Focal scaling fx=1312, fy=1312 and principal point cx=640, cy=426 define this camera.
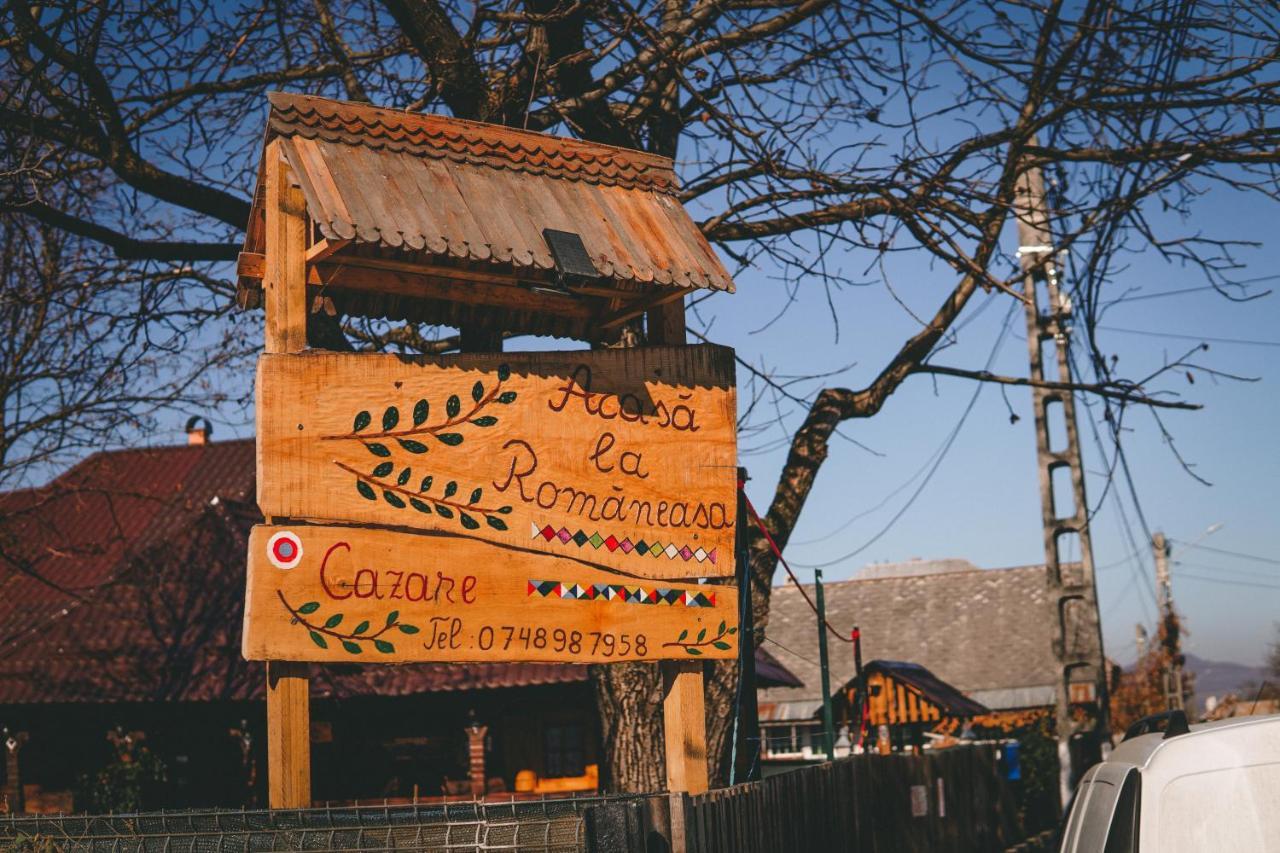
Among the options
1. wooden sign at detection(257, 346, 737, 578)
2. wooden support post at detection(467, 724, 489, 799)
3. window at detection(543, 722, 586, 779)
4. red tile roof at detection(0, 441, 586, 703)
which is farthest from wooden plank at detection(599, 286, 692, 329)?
window at detection(543, 722, 586, 779)

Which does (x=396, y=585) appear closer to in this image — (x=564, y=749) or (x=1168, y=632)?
(x=564, y=749)

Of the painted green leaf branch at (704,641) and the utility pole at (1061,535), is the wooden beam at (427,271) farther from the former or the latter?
the utility pole at (1061,535)

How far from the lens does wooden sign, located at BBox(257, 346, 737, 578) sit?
474 cm

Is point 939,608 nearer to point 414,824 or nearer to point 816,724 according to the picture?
point 816,724

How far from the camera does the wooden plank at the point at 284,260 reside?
4891 mm

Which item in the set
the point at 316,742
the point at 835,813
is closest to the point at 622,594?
the point at 835,813

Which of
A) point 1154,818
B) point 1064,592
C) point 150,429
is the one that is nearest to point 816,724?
point 1064,592

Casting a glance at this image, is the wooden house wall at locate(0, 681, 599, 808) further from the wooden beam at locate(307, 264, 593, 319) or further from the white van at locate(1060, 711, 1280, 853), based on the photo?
the white van at locate(1060, 711, 1280, 853)

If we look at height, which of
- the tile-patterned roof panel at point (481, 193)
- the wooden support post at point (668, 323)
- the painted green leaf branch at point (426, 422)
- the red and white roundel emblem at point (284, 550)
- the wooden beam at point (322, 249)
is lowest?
the red and white roundel emblem at point (284, 550)

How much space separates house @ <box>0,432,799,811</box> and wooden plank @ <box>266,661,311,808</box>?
1479 cm

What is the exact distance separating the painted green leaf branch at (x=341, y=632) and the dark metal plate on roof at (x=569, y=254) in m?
1.53

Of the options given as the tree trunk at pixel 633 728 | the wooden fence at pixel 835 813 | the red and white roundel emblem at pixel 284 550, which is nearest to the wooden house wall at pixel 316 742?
the wooden fence at pixel 835 813

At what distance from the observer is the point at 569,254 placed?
535cm

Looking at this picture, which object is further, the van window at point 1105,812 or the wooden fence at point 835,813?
the wooden fence at point 835,813
